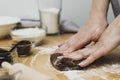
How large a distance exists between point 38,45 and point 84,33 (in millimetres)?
→ 218

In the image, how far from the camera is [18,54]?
3.61ft

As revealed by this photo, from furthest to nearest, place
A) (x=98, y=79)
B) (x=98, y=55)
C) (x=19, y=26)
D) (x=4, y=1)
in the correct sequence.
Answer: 1. (x=4, y=1)
2. (x=19, y=26)
3. (x=98, y=55)
4. (x=98, y=79)

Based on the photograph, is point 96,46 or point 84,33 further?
point 84,33

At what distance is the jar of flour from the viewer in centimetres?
142

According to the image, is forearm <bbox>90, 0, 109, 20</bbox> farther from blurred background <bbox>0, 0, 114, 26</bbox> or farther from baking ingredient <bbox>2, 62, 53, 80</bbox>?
baking ingredient <bbox>2, 62, 53, 80</bbox>

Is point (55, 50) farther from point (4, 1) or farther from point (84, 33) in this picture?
point (4, 1)

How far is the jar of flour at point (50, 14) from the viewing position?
142cm

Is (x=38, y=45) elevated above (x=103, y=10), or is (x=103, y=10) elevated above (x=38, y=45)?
(x=103, y=10)

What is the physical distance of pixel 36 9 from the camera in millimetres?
1624

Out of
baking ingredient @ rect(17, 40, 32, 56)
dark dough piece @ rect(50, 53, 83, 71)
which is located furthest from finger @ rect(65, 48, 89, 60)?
baking ingredient @ rect(17, 40, 32, 56)

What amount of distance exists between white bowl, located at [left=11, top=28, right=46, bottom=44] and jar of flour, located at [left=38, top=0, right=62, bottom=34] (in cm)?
12

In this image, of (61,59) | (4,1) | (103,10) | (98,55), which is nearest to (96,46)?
(98,55)

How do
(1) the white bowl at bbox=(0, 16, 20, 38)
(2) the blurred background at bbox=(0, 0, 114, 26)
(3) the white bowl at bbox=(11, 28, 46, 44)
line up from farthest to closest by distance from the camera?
(2) the blurred background at bbox=(0, 0, 114, 26)
(1) the white bowl at bbox=(0, 16, 20, 38)
(3) the white bowl at bbox=(11, 28, 46, 44)

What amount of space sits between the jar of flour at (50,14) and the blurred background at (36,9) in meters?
0.16
